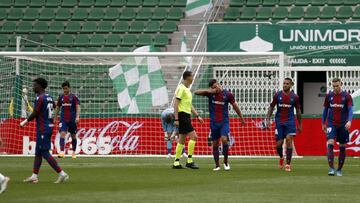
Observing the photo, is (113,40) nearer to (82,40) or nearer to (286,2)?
(82,40)

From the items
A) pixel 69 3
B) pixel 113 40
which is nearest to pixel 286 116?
pixel 113 40

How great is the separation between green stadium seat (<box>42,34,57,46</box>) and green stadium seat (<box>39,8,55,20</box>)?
1.39 meters

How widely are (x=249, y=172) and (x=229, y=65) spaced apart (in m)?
12.0

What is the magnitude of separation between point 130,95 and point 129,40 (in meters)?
6.07

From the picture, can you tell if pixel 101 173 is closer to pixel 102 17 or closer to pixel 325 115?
pixel 325 115

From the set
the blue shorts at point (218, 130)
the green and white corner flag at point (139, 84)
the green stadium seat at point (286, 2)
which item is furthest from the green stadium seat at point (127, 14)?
the blue shorts at point (218, 130)

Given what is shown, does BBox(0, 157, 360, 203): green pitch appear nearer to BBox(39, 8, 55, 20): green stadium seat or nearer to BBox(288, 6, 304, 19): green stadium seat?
BBox(288, 6, 304, 19): green stadium seat

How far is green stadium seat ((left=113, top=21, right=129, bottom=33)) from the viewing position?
38750 millimetres

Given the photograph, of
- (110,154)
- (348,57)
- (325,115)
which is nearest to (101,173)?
(325,115)

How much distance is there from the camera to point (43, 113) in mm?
17875

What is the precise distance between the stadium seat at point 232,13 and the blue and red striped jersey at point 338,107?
1733cm

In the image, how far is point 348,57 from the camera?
3372 cm

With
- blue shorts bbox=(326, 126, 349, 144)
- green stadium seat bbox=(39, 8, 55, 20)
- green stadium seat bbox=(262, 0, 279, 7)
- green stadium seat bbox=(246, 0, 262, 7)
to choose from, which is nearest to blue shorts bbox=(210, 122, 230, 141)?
blue shorts bbox=(326, 126, 349, 144)

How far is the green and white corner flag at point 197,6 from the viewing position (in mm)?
38031
